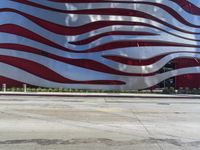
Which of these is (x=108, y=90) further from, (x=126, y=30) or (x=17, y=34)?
(x=17, y=34)

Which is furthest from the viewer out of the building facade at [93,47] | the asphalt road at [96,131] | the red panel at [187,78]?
the red panel at [187,78]

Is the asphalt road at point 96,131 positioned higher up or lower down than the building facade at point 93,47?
lower down

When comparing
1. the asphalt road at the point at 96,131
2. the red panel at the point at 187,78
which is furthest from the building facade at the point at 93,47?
the asphalt road at the point at 96,131

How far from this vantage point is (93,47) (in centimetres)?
4134

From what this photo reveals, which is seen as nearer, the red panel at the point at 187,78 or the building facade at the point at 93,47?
the building facade at the point at 93,47

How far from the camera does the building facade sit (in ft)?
134

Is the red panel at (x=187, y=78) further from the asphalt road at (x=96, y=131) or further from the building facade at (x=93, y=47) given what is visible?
the asphalt road at (x=96, y=131)

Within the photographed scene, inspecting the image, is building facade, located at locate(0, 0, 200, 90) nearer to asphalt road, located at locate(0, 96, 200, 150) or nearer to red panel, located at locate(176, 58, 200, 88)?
red panel, located at locate(176, 58, 200, 88)

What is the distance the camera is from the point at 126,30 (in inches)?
1647

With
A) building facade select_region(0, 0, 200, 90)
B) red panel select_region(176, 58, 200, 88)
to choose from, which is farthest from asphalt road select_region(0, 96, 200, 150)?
red panel select_region(176, 58, 200, 88)

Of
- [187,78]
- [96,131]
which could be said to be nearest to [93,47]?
[187,78]

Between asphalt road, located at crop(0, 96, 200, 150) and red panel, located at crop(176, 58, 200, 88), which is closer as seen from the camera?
asphalt road, located at crop(0, 96, 200, 150)

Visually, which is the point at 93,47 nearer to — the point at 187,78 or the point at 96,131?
the point at 187,78

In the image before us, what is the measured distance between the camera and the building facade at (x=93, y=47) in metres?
40.8
